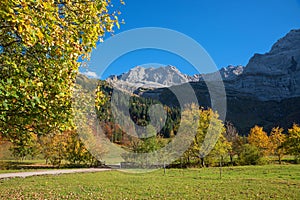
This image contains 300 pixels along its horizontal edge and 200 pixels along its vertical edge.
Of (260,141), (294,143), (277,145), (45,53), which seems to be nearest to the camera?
(45,53)

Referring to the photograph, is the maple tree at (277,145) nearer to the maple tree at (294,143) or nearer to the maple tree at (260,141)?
the maple tree at (260,141)

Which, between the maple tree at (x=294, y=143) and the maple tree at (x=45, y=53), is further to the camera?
the maple tree at (x=294, y=143)

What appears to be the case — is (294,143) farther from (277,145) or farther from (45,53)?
(45,53)

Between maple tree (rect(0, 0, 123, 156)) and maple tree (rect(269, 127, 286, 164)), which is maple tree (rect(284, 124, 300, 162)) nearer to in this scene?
maple tree (rect(269, 127, 286, 164))

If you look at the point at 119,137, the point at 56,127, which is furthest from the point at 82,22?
the point at 119,137

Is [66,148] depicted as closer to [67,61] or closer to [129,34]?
[129,34]

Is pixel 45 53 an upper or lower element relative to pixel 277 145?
upper

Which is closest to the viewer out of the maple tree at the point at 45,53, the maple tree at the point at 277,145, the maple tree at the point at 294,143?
the maple tree at the point at 45,53

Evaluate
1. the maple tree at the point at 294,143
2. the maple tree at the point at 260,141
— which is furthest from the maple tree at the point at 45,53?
the maple tree at the point at 260,141

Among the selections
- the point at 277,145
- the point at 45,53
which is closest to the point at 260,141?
the point at 277,145

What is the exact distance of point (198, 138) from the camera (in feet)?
162

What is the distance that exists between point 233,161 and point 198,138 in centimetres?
1354

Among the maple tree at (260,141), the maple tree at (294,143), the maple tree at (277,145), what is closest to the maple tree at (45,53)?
the maple tree at (294,143)

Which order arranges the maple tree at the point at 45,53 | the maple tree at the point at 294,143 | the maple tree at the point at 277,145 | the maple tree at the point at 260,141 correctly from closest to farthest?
the maple tree at the point at 45,53 < the maple tree at the point at 294,143 < the maple tree at the point at 277,145 < the maple tree at the point at 260,141
